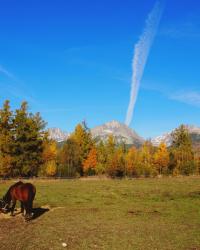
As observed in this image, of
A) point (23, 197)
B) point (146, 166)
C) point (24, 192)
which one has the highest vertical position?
point (146, 166)

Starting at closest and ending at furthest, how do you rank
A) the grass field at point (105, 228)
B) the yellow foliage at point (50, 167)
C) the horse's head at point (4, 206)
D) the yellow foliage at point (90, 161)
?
the grass field at point (105, 228), the horse's head at point (4, 206), the yellow foliage at point (50, 167), the yellow foliage at point (90, 161)

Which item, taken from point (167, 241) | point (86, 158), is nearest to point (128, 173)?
point (86, 158)

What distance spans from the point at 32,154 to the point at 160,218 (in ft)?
153

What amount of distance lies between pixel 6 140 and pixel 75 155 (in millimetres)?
26317

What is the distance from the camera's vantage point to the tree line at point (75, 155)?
63.4 m

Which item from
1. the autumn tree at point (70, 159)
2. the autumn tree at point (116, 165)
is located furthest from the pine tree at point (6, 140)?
the autumn tree at point (116, 165)

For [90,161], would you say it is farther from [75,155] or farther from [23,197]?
[23,197]

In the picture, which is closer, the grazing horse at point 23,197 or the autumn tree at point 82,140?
the grazing horse at point 23,197

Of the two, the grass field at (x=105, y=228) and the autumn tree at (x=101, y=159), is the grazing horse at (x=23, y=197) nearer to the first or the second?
the grass field at (x=105, y=228)

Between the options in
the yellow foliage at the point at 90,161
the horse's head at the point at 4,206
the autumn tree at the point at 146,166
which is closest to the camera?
the horse's head at the point at 4,206

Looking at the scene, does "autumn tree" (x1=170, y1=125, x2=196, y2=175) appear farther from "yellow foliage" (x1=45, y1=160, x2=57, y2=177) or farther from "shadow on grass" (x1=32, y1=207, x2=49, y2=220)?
"shadow on grass" (x1=32, y1=207, x2=49, y2=220)

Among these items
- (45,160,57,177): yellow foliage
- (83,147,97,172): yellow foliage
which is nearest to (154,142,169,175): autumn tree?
(83,147,97,172): yellow foliage

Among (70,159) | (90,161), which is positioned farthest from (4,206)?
(70,159)

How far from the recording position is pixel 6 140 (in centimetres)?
6156
